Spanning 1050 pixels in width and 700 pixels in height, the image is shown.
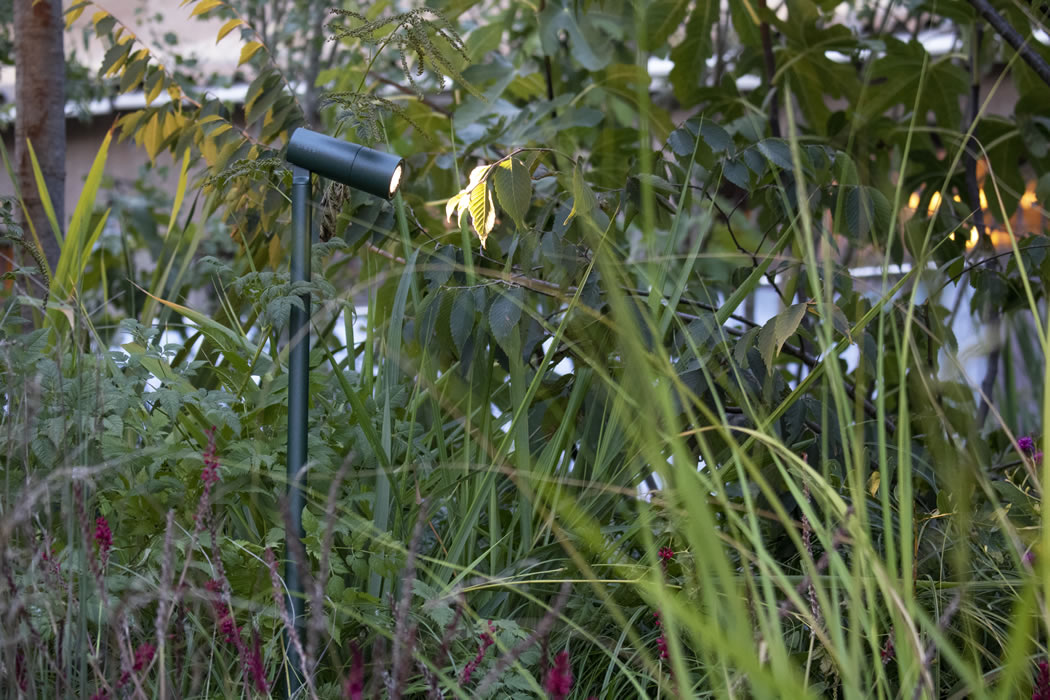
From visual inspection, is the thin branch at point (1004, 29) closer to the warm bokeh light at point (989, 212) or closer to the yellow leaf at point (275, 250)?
the warm bokeh light at point (989, 212)

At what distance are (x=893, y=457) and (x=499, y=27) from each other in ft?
5.13

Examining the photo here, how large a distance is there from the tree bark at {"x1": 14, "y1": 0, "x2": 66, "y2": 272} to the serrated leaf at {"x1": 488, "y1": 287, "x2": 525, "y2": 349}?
1366 mm

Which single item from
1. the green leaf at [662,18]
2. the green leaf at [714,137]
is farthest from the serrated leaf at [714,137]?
the green leaf at [662,18]

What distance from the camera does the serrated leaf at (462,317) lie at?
1.51 meters

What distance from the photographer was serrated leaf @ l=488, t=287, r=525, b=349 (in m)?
1.43

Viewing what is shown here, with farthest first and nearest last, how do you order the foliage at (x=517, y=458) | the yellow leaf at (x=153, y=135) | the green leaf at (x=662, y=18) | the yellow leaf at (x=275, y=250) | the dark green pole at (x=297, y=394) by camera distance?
the green leaf at (x=662, y=18), the yellow leaf at (x=153, y=135), the yellow leaf at (x=275, y=250), the dark green pole at (x=297, y=394), the foliage at (x=517, y=458)

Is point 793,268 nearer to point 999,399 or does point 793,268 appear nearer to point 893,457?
point 893,457

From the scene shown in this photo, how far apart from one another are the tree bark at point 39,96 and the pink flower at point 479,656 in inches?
63.4

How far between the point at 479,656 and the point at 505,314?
53cm

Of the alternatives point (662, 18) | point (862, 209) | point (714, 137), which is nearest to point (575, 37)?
point (662, 18)

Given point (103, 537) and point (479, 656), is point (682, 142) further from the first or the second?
point (103, 537)

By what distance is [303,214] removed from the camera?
1336mm

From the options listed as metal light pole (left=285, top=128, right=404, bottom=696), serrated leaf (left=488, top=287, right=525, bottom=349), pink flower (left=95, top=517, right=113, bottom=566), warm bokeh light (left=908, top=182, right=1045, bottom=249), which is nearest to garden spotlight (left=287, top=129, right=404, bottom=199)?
metal light pole (left=285, top=128, right=404, bottom=696)

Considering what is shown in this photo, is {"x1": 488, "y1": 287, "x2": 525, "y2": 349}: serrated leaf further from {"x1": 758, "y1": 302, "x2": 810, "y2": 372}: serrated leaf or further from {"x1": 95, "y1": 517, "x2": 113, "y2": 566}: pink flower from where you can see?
{"x1": 95, "y1": 517, "x2": 113, "y2": 566}: pink flower
